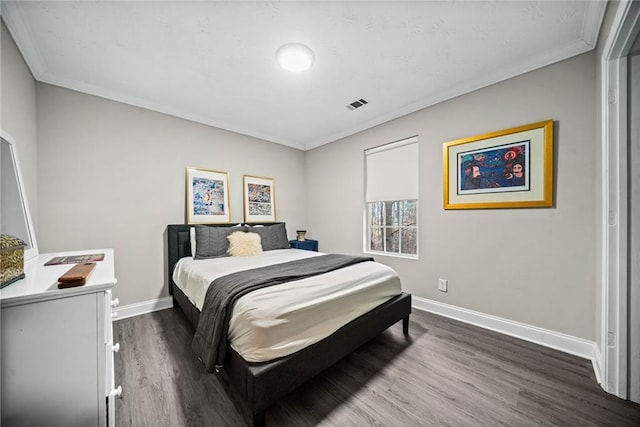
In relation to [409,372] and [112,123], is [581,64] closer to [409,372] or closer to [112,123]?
[409,372]

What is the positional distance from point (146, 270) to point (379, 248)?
10.2ft

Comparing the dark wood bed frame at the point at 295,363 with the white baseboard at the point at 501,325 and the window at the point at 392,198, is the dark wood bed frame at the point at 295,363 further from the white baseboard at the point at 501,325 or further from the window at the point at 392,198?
the window at the point at 392,198

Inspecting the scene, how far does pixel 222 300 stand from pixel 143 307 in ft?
6.67

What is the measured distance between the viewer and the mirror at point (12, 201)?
1482mm

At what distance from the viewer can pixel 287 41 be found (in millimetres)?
1930

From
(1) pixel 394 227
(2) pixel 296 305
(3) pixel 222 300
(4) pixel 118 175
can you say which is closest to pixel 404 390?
(2) pixel 296 305

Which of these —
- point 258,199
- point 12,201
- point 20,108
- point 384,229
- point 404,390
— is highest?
point 20,108

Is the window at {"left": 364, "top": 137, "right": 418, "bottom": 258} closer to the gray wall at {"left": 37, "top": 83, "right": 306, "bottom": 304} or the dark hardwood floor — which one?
the dark hardwood floor

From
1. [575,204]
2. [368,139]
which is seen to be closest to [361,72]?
[368,139]

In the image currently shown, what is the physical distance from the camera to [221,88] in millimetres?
2623

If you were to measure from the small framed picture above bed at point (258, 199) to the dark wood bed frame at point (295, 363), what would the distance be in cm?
182

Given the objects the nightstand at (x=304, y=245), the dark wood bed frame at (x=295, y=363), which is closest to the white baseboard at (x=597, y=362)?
the dark wood bed frame at (x=295, y=363)

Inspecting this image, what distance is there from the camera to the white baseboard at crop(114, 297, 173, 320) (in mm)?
2680

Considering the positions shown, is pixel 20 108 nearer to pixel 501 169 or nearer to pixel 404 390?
pixel 404 390
